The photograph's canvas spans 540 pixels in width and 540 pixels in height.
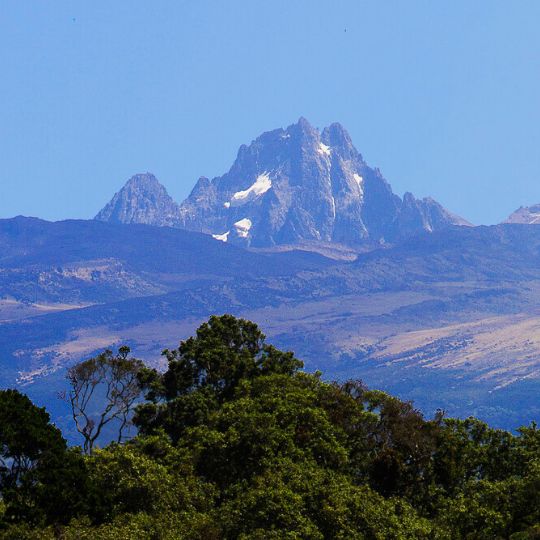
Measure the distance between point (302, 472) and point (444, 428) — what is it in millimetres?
18016

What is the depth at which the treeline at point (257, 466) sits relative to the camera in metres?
61.4

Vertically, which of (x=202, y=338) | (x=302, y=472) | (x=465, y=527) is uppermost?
(x=202, y=338)

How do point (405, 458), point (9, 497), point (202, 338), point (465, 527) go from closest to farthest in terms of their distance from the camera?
point (9, 497) → point (465, 527) → point (405, 458) → point (202, 338)

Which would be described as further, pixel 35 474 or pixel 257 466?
pixel 257 466

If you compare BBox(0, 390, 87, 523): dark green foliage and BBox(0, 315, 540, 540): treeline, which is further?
BBox(0, 315, 540, 540): treeline

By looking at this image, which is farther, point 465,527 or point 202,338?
point 202,338

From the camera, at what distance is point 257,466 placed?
70188 millimetres

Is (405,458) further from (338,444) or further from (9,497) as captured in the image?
(9,497)

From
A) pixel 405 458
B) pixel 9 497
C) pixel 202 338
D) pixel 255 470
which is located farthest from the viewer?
pixel 202 338

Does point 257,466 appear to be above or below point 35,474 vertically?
below

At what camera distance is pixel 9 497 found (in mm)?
61000

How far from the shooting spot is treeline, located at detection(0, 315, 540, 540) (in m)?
61.4

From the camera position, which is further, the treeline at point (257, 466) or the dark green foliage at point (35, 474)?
the treeline at point (257, 466)

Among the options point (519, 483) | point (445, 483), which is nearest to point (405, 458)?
point (445, 483)
